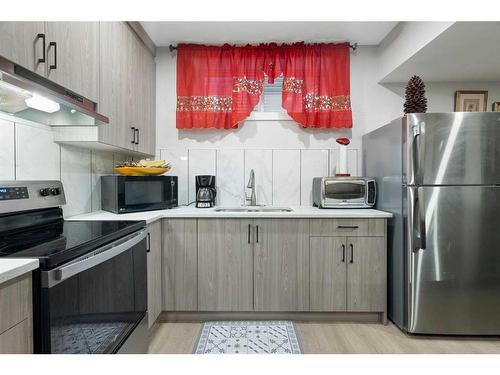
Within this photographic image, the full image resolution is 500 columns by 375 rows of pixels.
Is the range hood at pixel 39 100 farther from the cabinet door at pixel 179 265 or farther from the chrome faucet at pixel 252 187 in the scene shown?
the chrome faucet at pixel 252 187

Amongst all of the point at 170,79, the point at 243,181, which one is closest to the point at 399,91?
the point at 243,181

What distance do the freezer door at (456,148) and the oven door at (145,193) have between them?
1.80 meters

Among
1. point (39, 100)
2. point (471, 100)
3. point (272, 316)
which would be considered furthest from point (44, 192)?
point (471, 100)

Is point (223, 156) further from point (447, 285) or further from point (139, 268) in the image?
point (447, 285)

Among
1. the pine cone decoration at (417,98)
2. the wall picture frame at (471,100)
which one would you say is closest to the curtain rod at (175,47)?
the pine cone decoration at (417,98)

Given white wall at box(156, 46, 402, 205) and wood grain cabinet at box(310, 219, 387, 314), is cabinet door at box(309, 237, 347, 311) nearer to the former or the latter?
wood grain cabinet at box(310, 219, 387, 314)

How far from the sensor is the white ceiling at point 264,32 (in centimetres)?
246

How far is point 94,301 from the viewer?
123cm

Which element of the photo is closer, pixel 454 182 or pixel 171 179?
pixel 454 182

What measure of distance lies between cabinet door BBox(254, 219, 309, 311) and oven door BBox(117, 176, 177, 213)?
30.5 inches

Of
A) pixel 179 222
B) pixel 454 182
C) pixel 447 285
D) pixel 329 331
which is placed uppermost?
pixel 454 182

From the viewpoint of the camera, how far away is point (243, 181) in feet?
9.60

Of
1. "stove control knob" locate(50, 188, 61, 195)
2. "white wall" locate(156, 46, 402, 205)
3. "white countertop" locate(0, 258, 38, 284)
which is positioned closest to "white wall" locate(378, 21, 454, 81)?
"white wall" locate(156, 46, 402, 205)
